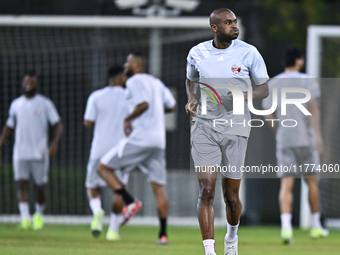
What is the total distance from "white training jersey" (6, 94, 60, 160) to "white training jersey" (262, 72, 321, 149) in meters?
3.37

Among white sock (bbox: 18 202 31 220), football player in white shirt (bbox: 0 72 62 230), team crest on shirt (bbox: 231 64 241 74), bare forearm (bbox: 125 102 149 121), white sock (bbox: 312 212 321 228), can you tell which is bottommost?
white sock (bbox: 18 202 31 220)

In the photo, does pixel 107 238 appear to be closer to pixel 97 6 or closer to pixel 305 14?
pixel 97 6

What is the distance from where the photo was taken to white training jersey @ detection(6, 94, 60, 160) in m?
9.83

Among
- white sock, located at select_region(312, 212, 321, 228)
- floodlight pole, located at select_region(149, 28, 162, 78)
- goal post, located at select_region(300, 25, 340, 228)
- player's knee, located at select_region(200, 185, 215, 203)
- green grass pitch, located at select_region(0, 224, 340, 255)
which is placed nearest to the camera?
player's knee, located at select_region(200, 185, 215, 203)

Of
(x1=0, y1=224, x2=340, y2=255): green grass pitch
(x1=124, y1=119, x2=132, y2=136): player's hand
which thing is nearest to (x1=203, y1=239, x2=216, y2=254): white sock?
(x1=0, y1=224, x2=340, y2=255): green grass pitch

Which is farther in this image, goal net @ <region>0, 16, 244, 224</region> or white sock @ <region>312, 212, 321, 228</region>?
goal net @ <region>0, 16, 244, 224</region>

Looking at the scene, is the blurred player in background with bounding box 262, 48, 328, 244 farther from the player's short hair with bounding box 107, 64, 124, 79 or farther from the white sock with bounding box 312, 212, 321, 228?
the player's short hair with bounding box 107, 64, 124, 79

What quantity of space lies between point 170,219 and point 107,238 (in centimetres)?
252

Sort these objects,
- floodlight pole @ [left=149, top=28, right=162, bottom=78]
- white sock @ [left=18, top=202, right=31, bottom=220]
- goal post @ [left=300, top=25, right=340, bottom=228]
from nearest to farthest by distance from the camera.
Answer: white sock @ [left=18, top=202, right=31, bottom=220] → goal post @ [left=300, top=25, right=340, bottom=228] → floodlight pole @ [left=149, top=28, right=162, bottom=78]

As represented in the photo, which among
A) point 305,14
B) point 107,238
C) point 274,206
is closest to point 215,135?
point 107,238

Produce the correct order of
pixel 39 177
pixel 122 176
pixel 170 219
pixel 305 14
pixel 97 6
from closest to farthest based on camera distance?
1. pixel 122 176
2. pixel 39 177
3. pixel 170 219
4. pixel 97 6
5. pixel 305 14

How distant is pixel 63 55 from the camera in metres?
11.1

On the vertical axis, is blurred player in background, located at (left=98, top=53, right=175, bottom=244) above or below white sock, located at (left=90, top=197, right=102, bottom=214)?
above

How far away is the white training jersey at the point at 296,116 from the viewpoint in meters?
8.19
